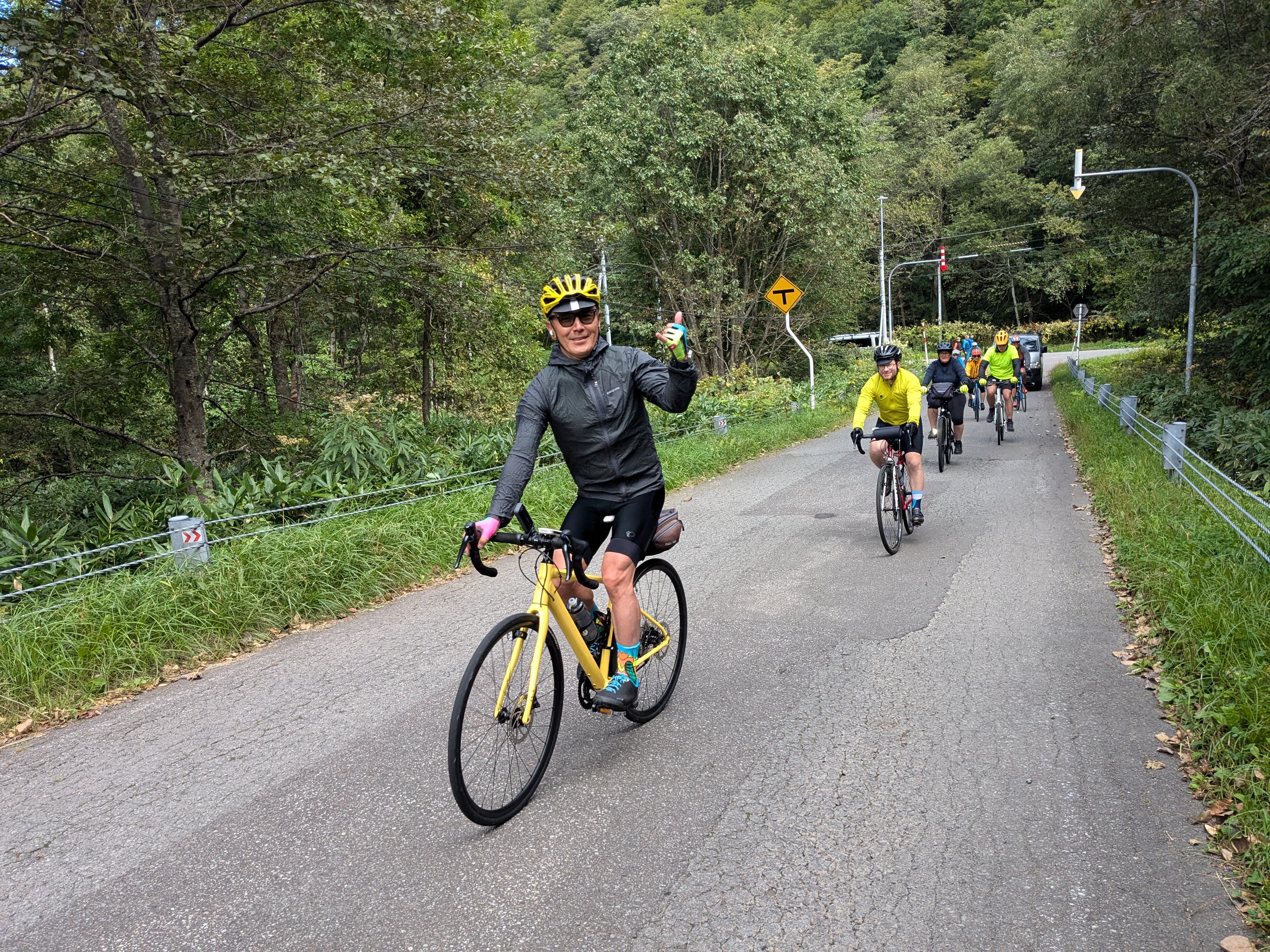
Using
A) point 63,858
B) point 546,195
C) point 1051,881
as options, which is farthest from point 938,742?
point 546,195

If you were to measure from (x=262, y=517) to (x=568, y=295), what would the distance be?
5.56 m

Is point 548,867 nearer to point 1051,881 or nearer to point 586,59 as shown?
point 1051,881

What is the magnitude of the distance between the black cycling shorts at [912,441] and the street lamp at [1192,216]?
1176 cm

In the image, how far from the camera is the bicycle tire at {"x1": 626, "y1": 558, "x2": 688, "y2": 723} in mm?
4363

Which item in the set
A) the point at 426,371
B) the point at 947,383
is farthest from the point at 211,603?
the point at 426,371

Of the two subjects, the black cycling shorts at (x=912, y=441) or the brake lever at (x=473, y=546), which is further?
the black cycling shorts at (x=912, y=441)

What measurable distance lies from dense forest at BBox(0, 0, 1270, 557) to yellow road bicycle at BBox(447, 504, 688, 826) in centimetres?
505

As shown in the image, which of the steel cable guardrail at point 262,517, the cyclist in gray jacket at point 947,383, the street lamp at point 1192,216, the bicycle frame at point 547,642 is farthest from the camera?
the street lamp at point 1192,216

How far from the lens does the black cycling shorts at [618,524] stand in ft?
12.7

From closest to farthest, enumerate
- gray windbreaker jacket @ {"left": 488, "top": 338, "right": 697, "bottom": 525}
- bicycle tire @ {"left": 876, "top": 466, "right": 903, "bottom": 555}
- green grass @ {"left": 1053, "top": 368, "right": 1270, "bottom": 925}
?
green grass @ {"left": 1053, "top": 368, "right": 1270, "bottom": 925} → gray windbreaker jacket @ {"left": 488, "top": 338, "right": 697, "bottom": 525} → bicycle tire @ {"left": 876, "top": 466, "right": 903, "bottom": 555}

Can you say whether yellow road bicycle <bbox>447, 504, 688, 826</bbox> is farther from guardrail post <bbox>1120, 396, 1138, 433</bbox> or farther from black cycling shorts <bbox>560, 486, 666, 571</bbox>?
guardrail post <bbox>1120, 396, 1138, 433</bbox>

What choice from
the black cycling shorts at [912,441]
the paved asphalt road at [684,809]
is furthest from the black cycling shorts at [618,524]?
the black cycling shorts at [912,441]

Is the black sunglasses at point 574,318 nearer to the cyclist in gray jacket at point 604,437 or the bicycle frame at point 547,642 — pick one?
the cyclist in gray jacket at point 604,437

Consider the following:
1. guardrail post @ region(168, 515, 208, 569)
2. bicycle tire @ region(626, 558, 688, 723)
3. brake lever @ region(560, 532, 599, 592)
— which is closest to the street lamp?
bicycle tire @ region(626, 558, 688, 723)
